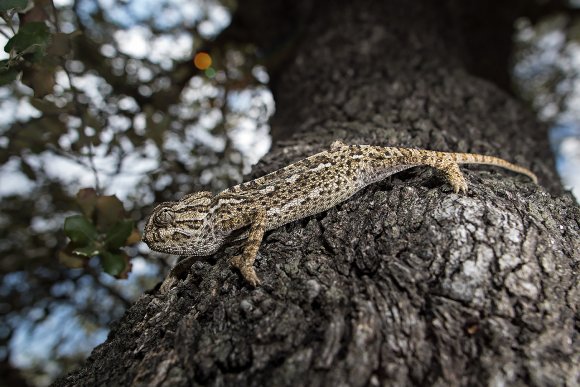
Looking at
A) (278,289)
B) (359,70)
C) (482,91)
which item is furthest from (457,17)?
(278,289)

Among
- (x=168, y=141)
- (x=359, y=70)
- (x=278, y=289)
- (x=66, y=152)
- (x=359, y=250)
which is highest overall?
(x=359, y=70)

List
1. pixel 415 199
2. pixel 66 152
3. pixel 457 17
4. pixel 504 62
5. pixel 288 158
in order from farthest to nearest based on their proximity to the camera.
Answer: pixel 504 62 < pixel 457 17 < pixel 66 152 < pixel 288 158 < pixel 415 199

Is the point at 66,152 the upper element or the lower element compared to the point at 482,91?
lower

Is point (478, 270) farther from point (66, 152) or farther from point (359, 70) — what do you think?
point (66, 152)

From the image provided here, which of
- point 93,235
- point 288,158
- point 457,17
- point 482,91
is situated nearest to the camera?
point 93,235

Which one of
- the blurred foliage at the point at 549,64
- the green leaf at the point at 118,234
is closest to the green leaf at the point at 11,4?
the green leaf at the point at 118,234

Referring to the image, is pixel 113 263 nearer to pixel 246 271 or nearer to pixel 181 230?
pixel 181 230

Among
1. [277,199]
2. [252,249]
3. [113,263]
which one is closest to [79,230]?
[113,263]
